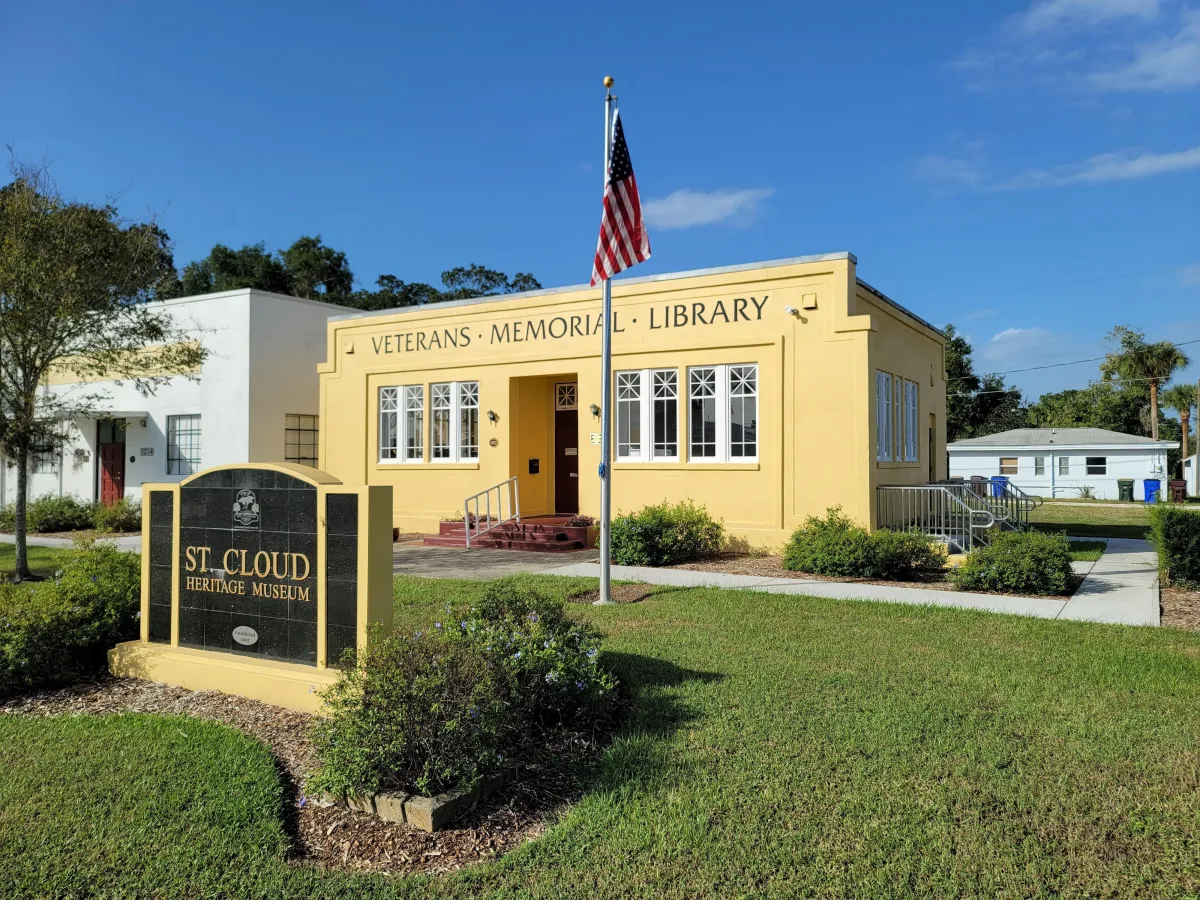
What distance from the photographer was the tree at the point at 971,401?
4772 cm

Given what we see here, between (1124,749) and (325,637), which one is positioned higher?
(325,637)

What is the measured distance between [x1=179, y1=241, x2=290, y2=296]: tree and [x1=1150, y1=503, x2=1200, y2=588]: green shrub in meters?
38.4

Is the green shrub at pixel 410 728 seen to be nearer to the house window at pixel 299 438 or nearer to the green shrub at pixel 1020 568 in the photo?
the green shrub at pixel 1020 568

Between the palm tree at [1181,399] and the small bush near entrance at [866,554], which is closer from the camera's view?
the small bush near entrance at [866,554]

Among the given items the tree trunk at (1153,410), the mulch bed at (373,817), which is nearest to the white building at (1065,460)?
the tree trunk at (1153,410)

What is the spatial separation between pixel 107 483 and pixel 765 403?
1780cm

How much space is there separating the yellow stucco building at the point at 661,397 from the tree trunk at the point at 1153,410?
104 ft

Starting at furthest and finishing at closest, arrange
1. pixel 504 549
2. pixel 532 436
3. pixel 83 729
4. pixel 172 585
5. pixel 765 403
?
1. pixel 532 436
2. pixel 504 549
3. pixel 765 403
4. pixel 172 585
5. pixel 83 729

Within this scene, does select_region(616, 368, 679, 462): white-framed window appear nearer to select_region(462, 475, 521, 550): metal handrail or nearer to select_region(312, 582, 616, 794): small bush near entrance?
select_region(462, 475, 521, 550): metal handrail

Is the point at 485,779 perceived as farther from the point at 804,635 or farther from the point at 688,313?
the point at 688,313

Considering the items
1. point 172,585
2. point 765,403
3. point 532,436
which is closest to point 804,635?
point 172,585

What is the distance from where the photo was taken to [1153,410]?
44.6 metres

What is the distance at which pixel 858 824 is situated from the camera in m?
3.95

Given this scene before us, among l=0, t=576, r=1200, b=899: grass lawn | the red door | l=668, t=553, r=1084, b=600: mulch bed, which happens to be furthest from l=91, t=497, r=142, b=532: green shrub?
l=0, t=576, r=1200, b=899: grass lawn
